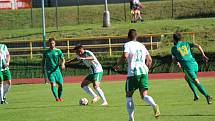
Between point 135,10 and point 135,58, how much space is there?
32.0 meters

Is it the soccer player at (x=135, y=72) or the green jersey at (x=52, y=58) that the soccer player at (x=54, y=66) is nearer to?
the green jersey at (x=52, y=58)

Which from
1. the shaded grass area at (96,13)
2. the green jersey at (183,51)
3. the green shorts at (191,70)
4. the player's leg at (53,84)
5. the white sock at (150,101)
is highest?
the shaded grass area at (96,13)

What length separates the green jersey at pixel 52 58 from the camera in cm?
2112

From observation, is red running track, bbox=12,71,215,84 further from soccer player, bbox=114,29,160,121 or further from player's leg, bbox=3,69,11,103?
soccer player, bbox=114,29,160,121

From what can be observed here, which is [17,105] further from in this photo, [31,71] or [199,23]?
[199,23]

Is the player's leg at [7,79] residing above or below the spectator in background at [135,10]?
below

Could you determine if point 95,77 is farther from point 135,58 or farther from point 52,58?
point 135,58

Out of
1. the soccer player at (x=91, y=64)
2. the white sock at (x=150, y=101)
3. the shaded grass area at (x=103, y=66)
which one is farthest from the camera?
the shaded grass area at (x=103, y=66)

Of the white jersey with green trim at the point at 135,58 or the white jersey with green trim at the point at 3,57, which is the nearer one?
the white jersey with green trim at the point at 135,58

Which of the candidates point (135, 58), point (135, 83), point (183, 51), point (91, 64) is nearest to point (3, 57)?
point (91, 64)

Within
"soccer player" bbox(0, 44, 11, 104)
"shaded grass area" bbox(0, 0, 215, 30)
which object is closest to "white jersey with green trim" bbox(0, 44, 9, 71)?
"soccer player" bbox(0, 44, 11, 104)

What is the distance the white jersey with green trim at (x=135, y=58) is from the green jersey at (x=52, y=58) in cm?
687

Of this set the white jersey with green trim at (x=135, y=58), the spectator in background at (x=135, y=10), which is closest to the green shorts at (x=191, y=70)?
the white jersey with green trim at (x=135, y=58)

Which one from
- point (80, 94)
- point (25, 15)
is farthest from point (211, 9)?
point (80, 94)
